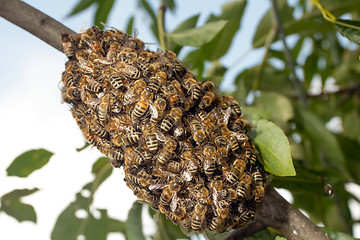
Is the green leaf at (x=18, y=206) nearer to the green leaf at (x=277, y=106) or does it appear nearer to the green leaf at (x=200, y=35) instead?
the green leaf at (x=200, y=35)

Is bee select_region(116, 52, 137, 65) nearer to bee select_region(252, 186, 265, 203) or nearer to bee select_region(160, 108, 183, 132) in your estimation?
bee select_region(160, 108, 183, 132)

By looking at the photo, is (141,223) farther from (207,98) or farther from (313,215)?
(313,215)

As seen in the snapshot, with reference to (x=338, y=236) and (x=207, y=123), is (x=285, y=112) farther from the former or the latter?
(x=207, y=123)

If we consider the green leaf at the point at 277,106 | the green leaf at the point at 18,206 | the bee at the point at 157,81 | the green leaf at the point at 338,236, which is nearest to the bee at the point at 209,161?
the bee at the point at 157,81

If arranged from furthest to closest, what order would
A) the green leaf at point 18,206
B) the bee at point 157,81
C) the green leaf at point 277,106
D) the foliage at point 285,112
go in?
the green leaf at point 277,106, the green leaf at point 18,206, the foliage at point 285,112, the bee at point 157,81

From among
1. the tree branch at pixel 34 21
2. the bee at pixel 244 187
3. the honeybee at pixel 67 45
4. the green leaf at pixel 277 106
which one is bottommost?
the green leaf at pixel 277 106

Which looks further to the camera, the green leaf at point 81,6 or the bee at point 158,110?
the green leaf at point 81,6
